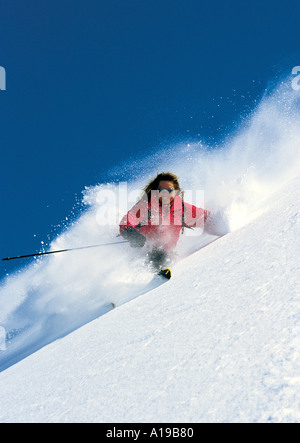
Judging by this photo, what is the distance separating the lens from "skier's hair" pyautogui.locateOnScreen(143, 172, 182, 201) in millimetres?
4617

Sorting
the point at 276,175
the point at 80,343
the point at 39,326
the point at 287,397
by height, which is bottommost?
the point at 287,397

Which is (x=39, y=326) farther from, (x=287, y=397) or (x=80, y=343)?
(x=287, y=397)

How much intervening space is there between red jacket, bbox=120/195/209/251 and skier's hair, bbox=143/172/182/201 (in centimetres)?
30

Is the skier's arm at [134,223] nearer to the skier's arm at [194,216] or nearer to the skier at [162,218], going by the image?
the skier at [162,218]

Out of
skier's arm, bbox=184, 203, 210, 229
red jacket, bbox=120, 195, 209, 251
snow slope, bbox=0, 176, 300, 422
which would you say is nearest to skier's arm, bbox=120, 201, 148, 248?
red jacket, bbox=120, 195, 209, 251

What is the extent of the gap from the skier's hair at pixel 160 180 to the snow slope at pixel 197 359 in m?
2.55

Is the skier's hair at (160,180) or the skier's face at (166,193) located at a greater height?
the skier's hair at (160,180)

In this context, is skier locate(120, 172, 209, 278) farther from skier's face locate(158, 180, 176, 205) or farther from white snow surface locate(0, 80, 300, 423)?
white snow surface locate(0, 80, 300, 423)

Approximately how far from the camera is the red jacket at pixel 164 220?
4.34 meters

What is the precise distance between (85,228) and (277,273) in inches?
230

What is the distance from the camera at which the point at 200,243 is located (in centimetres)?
430

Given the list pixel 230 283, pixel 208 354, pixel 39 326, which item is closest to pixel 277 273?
pixel 230 283

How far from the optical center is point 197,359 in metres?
1.18
